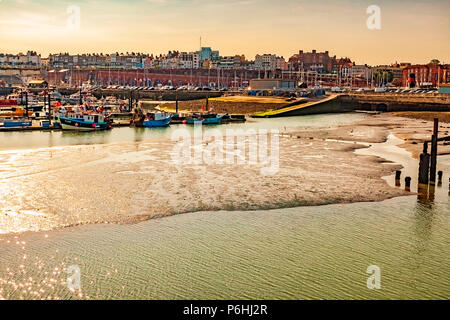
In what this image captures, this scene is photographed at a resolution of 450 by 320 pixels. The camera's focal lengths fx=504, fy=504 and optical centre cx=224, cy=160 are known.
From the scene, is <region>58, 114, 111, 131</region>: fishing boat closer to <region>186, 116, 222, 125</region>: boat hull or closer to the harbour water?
<region>186, 116, 222, 125</region>: boat hull

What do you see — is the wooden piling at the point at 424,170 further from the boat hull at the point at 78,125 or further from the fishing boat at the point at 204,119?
the fishing boat at the point at 204,119

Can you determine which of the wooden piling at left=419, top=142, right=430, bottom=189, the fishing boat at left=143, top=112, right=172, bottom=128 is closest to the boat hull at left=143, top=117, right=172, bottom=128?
the fishing boat at left=143, top=112, right=172, bottom=128

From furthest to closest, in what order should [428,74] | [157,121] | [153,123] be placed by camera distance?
[428,74] < [157,121] < [153,123]

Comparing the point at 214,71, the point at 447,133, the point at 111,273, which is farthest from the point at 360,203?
the point at 214,71

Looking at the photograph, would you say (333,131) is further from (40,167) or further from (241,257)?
(241,257)

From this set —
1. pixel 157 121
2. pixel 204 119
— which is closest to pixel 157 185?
pixel 157 121

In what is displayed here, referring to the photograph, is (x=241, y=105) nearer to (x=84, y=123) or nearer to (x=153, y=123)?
(x=153, y=123)

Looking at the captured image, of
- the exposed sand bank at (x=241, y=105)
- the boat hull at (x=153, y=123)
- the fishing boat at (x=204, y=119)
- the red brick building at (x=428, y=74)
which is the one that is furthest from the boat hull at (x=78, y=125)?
the red brick building at (x=428, y=74)
